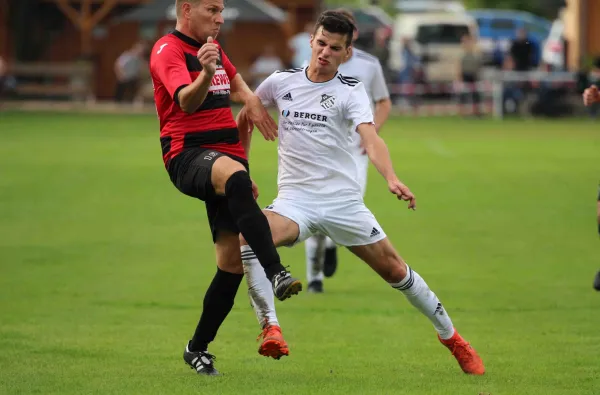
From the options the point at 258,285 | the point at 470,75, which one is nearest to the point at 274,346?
the point at 258,285

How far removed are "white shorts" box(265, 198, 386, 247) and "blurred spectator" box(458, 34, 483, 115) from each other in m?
31.9

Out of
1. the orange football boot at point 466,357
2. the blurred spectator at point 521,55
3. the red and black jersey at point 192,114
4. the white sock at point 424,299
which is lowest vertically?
the blurred spectator at point 521,55

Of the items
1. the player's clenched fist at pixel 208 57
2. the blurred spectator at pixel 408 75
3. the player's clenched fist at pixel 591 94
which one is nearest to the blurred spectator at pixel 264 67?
the blurred spectator at pixel 408 75

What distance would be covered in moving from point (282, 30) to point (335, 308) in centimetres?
3892

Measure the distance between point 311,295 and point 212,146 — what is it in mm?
4389

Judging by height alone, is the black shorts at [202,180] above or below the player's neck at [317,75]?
below

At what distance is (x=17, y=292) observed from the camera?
1165 centimetres

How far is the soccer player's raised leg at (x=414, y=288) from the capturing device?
25.9ft

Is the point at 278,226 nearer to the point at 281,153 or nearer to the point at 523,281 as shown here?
the point at 281,153

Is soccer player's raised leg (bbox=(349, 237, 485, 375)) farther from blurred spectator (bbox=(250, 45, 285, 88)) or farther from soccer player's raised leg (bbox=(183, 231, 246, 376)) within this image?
blurred spectator (bbox=(250, 45, 285, 88))

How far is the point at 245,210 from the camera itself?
24.0 ft

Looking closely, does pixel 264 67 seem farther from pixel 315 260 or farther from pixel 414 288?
pixel 414 288

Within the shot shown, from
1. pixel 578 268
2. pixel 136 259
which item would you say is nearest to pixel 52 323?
pixel 136 259

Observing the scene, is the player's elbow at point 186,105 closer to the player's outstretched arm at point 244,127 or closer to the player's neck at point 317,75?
the player's outstretched arm at point 244,127
